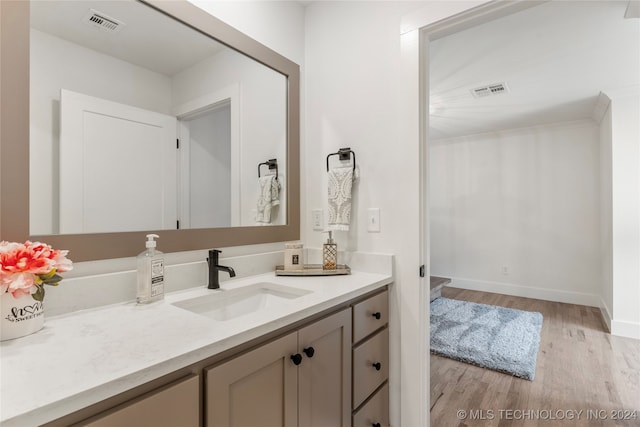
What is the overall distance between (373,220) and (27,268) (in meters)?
1.31

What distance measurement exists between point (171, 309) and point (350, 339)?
67 centimetres

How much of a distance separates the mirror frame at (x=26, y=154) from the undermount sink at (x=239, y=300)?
236mm

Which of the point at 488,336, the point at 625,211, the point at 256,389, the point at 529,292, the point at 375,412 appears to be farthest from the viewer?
the point at 529,292

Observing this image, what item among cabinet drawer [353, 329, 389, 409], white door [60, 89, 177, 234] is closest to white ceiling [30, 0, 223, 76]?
Answer: white door [60, 89, 177, 234]

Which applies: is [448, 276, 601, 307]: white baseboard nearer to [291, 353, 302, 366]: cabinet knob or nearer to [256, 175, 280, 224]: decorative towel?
[256, 175, 280, 224]: decorative towel

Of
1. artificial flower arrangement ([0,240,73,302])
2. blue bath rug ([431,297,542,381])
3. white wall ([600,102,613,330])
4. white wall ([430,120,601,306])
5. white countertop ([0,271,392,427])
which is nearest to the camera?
white countertop ([0,271,392,427])

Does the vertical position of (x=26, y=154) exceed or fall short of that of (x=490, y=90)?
it falls short

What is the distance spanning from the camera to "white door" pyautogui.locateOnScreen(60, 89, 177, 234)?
1.04 metres

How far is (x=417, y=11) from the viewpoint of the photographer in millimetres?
1488

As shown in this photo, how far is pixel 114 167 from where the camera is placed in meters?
1.15

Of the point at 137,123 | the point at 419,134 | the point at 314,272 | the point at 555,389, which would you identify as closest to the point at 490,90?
the point at 419,134

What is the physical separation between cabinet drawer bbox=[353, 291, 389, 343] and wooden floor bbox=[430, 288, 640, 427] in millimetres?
893

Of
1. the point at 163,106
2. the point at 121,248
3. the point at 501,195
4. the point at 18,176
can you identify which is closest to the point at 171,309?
the point at 121,248

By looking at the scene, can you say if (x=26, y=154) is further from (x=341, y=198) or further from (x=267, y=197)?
(x=341, y=198)
